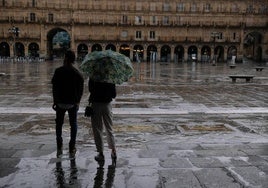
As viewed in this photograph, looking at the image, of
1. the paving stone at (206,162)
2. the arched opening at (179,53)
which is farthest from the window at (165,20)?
the paving stone at (206,162)

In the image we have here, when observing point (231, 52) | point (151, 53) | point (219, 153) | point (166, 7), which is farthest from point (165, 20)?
point (219, 153)

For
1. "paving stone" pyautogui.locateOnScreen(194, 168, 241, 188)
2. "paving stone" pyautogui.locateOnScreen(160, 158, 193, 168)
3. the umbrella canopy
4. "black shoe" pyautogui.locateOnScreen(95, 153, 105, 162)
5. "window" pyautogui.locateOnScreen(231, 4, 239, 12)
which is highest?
"window" pyautogui.locateOnScreen(231, 4, 239, 12)

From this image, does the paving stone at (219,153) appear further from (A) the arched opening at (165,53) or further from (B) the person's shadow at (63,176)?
(A) the arched opening at (165,53)

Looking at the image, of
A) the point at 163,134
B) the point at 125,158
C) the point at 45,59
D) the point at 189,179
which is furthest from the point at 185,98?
the point at 45,59

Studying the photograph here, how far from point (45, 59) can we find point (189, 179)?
72489 millimetres

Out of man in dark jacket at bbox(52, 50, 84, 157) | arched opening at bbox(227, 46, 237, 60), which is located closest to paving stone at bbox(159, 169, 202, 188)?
man in dark jacket at bbox(52, 50, 84, 157)

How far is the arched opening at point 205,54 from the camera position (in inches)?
3191

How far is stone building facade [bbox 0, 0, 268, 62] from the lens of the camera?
249ft

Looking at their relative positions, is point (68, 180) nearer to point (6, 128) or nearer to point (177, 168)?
point (177, 168)

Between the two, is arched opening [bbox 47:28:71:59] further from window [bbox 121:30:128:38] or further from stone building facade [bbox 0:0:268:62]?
window [bbox 121:30:128:38]

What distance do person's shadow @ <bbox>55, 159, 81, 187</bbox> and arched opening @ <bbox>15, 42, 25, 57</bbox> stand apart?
243 feet

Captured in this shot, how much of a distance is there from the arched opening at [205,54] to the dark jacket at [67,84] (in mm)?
75265

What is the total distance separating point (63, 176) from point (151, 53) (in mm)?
74790

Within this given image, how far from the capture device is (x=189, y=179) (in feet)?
18.7
